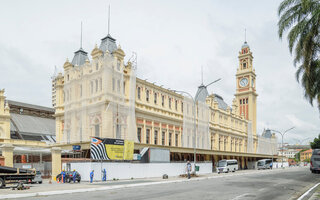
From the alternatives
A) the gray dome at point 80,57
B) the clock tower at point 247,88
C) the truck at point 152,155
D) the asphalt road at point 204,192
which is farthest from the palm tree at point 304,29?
the clock tower at point 247,88

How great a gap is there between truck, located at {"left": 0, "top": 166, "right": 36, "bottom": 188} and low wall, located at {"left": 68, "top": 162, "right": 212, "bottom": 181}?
21.7 ft

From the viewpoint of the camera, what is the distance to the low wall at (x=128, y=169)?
30594 mm

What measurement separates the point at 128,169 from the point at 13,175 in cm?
1329

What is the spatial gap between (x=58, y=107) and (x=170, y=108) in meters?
17.4

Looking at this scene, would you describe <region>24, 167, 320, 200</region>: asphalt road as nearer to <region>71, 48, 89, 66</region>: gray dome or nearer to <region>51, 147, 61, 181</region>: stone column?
<region>51, 147, 61, 181</region>: stone column

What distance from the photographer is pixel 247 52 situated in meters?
88.6

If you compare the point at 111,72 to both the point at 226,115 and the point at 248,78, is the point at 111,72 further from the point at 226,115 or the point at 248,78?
the point at 248,78

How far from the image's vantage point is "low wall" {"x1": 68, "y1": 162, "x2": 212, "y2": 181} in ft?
100

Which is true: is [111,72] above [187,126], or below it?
above

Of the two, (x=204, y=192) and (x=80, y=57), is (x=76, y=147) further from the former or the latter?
(x=204, y=192)

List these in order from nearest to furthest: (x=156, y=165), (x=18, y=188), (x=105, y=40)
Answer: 1. (x=18, y=188)
2. (x=156, y=165)
3. (x=105, y=40)

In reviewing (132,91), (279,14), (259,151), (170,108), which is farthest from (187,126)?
(259,151)

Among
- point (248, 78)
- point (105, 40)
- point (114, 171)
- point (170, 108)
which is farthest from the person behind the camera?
point (248, 78)

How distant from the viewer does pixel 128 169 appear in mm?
33938
